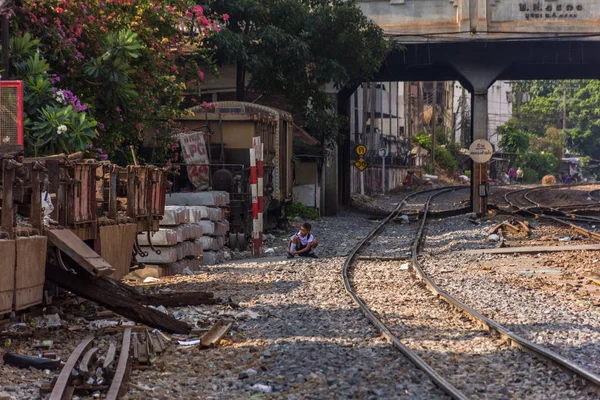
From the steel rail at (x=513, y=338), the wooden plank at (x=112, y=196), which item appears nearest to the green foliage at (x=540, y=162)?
the steel rail at (x=513, y=338)

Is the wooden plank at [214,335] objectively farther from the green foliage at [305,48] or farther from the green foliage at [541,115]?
the green foliage at [541,115]

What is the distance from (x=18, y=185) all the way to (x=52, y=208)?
5.03 feet

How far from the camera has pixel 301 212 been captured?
3303cm

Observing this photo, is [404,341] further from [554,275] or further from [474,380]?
[554,275]

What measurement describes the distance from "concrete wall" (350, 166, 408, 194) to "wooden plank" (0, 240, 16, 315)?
44.8m

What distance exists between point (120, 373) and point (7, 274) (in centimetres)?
158

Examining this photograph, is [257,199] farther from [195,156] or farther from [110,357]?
[110,357]

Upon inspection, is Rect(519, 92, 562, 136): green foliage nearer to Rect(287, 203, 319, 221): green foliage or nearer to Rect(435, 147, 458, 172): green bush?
Rect(435, 147, 458, 172): green bush

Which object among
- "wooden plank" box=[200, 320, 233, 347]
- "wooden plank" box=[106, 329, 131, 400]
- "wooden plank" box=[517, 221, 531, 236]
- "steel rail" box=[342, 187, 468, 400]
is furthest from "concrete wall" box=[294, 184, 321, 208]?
"wooden plank" box=[106, 329, 131, 400]

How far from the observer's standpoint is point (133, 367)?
8.04 metres

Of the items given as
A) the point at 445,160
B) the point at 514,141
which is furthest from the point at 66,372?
the point at 514,141

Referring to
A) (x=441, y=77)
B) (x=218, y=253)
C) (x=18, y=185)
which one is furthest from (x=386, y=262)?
(x=441, y=77)

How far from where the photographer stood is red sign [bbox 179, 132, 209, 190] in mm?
21750

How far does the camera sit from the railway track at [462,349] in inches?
282
